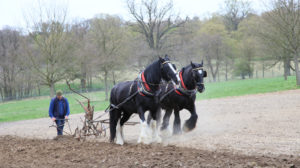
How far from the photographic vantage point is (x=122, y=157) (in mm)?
6191

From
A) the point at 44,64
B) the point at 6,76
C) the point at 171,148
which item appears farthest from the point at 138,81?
the point at 6,76

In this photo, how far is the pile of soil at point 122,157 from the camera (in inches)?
206

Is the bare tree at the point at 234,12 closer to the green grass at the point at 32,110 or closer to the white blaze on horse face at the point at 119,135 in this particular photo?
the green grass at the point at 32,110

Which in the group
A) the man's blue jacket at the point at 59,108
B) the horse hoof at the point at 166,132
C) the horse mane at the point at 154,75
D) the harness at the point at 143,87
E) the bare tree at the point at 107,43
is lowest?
the horse hoof at the point at 166,132

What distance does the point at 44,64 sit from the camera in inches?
848

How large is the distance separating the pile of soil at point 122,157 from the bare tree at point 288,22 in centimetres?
1927

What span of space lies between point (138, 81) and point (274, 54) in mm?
27768

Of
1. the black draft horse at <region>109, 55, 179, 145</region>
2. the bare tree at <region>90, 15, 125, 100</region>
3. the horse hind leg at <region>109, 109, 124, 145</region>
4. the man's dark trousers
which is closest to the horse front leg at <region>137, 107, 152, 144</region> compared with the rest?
the black draft horse at <region>109, 55, 179, 145</region>

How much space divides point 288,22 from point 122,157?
69.1 ft

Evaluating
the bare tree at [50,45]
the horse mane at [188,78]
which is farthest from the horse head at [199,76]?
the bare tree at [50,45]

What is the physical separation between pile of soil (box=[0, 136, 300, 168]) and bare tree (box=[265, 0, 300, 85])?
19.3m

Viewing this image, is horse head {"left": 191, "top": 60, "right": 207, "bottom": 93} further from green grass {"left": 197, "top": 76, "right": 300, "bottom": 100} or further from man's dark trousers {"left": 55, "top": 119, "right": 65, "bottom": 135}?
green grass {"left": 197, "top": 76, "right": 300, "bottom": 100}

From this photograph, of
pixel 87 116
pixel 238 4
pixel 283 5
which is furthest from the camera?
pixel 238 4

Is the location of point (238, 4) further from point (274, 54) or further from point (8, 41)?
point (8, 41)
